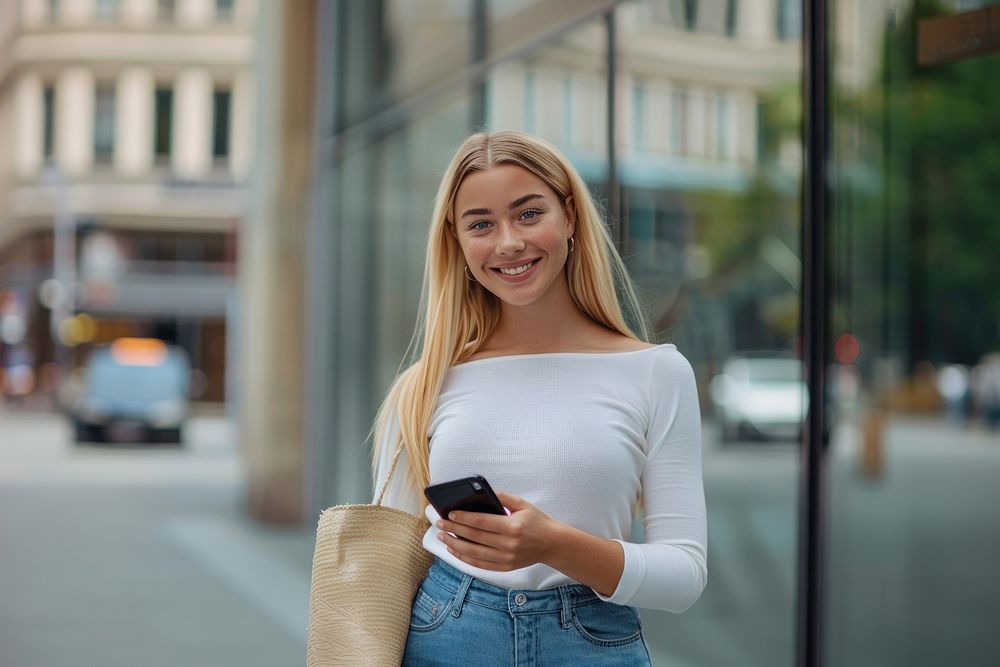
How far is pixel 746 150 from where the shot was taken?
7.93 m

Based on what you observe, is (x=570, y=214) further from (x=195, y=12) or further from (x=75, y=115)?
(x=75, y=115)

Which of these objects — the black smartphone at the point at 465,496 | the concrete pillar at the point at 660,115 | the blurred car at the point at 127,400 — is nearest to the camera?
the black smartphone at the point at 465,496

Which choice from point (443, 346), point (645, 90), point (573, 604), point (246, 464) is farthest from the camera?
point (246, 464)

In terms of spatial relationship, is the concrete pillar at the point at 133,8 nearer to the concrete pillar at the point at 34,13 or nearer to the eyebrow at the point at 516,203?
the concrete pillar at the point at 34,13

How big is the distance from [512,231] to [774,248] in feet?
27.0

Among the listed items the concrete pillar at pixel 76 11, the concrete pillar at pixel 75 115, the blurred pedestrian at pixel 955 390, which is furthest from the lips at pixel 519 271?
the concrete pillar at pixel 76 11

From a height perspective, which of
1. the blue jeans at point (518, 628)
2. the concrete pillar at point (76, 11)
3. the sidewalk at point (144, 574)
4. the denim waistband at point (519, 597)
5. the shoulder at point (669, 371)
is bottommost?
the sidewalk at point (144, 574)

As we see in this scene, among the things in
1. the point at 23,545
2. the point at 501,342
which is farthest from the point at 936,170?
the point at 23,545

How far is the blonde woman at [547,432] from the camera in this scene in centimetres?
188

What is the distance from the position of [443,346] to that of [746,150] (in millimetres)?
6236

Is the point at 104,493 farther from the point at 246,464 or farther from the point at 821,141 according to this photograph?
the point at 821,141

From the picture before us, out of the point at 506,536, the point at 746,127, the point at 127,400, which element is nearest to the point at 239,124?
the point at 127,400

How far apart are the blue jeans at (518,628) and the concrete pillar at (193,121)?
36.6 metres

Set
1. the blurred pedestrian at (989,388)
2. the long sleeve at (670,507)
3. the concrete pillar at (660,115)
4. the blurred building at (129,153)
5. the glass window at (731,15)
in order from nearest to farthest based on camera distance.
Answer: the long sleeve at (670,507) < the concrete pillar at (660,115) < the blurred pedestrian at (989,388) < the glass window at (731,15) < the blurred building at (129,153)
